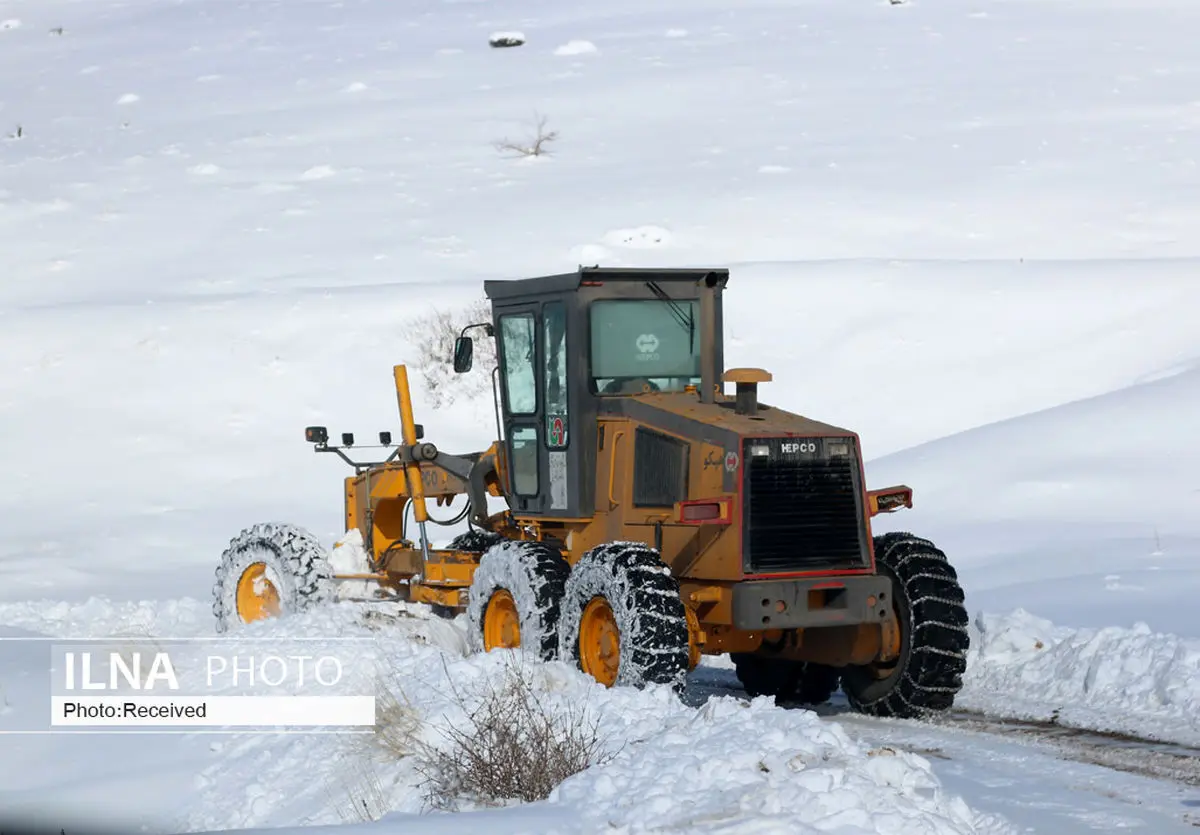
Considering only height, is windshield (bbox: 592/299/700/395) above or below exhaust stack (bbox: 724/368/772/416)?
above

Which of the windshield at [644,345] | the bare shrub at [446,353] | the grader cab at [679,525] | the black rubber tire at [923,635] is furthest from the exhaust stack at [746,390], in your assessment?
the bare shrub at [446,353]

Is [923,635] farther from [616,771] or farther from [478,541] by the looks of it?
[478,541]

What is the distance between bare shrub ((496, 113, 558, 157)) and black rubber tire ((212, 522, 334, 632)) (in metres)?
26.6

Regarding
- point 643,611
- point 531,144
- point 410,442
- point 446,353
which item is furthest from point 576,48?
point 643,611

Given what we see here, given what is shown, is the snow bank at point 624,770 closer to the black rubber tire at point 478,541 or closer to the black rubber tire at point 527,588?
the black rubber tire at point 527,588

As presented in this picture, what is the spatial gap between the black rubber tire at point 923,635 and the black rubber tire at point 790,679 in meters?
0.93

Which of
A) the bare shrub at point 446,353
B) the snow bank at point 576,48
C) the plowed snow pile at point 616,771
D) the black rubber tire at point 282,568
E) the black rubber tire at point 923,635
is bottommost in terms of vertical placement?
the plowed snow pile at point 616,771

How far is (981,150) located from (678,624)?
30.7 meters

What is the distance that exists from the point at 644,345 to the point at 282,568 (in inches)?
157

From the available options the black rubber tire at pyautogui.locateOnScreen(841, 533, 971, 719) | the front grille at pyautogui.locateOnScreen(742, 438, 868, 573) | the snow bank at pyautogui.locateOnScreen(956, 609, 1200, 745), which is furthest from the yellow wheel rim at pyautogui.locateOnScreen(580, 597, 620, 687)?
the snow bank at pyautogui.locateOnScreen(956, 609, 1200, 745)

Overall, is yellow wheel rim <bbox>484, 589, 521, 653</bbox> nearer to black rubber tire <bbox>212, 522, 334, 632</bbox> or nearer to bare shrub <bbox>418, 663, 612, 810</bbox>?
black rubber tire <bbox>212, 522, 334, 632</bbox>

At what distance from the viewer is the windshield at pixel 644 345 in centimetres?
1202

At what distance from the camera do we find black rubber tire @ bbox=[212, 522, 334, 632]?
14180mm

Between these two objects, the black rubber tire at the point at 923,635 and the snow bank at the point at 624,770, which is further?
the black rubber tire at the point at 923,635
